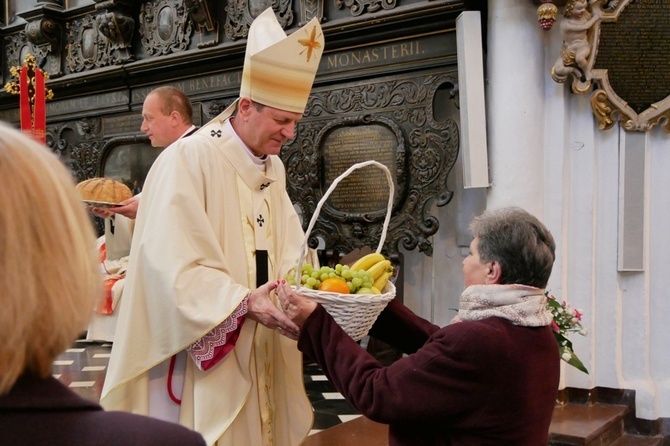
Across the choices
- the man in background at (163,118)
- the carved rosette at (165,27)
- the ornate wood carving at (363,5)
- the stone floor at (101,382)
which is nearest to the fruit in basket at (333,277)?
the man in background at (163,118)

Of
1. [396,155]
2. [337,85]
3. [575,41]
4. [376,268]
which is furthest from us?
[337,85]

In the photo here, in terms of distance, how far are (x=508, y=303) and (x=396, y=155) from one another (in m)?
3.87

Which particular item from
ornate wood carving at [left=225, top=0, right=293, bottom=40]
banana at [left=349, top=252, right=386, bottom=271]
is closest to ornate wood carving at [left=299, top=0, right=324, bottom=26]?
ornate wood carving at [left=225, top=0, right=293, bottom=40]

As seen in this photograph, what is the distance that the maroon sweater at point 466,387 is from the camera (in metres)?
1.98

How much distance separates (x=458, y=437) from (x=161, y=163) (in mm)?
1417

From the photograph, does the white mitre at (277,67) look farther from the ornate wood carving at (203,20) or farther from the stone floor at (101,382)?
the ornate wood carving at (203,20)

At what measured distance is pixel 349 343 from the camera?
86.6 inches

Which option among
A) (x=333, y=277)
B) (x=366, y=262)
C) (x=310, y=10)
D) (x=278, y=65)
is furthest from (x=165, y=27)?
(x=333, y=277)

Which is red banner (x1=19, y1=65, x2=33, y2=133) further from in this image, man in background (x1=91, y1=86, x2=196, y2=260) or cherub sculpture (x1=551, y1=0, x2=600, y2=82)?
cherub sculpture (x1=551, y1=0, x2=600, y2=82)

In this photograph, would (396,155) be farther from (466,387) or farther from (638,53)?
(466,387)

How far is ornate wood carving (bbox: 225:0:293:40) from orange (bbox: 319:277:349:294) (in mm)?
4673

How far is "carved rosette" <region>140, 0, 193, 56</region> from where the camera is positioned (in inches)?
290

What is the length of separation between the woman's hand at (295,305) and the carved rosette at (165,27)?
221 inches

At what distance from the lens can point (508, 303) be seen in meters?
2.09
